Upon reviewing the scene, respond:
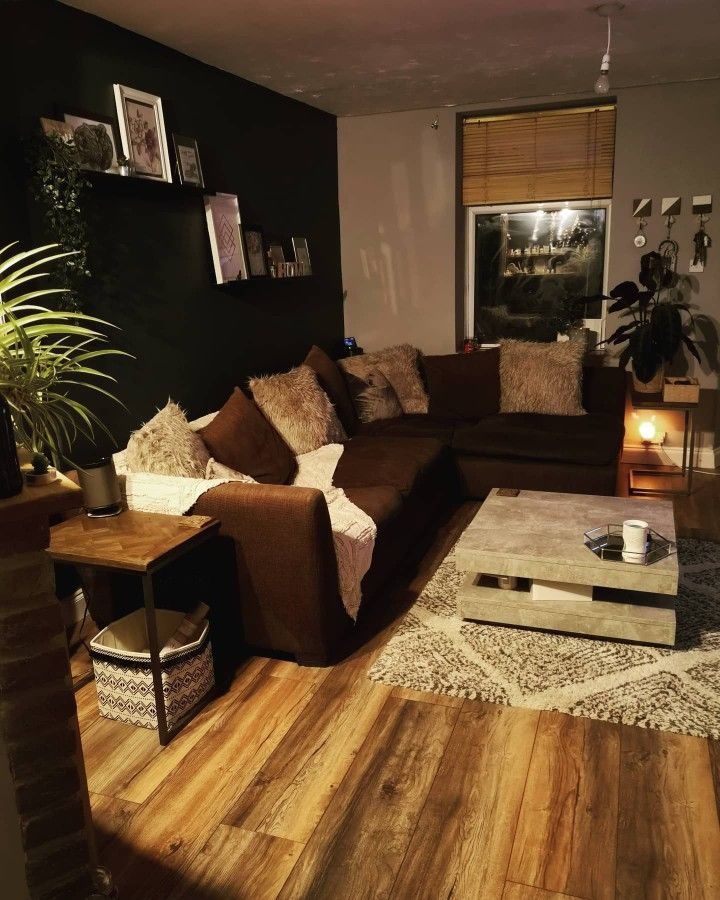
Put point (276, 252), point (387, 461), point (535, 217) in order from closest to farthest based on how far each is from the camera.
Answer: point (387, 461), point (276, 252), point (535, 217)

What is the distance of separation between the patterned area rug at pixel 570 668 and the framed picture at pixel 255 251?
2.16 m

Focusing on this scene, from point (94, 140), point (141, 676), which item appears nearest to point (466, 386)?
point (94, 140)

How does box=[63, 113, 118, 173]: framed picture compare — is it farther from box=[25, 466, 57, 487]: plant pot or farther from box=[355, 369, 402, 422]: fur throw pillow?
box=[355, 369, 402, 422]: fur throw pillow

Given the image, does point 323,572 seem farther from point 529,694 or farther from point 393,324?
point 393,324

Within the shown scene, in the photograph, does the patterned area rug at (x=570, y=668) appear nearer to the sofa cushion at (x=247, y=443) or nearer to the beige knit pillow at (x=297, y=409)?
the sofa cushion at (x=247, y=443)

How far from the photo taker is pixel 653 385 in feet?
16.3

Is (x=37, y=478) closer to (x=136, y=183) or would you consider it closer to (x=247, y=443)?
(x=247, y=443)

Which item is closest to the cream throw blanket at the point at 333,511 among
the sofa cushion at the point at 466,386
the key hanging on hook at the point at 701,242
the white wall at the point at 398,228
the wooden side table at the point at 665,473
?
the sofa cushion at the point at 466,386

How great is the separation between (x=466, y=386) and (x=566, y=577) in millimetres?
2413

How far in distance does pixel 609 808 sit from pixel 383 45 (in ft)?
11.2

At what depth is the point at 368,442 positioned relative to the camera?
4.38 meters

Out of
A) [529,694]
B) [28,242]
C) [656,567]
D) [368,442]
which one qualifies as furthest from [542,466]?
[28,242]

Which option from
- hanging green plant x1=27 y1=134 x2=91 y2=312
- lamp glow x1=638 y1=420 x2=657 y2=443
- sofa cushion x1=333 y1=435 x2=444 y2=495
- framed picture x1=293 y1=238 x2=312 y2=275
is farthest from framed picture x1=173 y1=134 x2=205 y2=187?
lamp glow x1=638 y1=420 x2=657 y2=443

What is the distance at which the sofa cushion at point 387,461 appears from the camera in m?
3.72
